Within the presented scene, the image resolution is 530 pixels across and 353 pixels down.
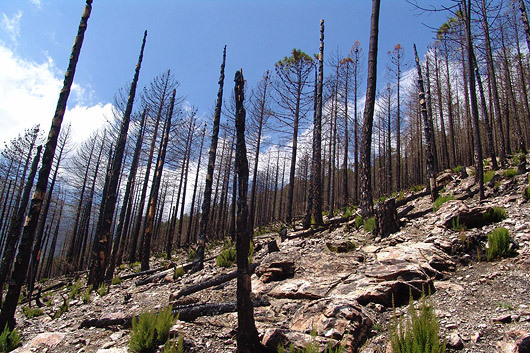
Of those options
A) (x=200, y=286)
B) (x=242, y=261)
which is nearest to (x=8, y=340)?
(x=200, y=286)

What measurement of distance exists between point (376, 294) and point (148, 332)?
9.85 feet

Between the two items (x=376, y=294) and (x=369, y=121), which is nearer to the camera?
(x=376, y=294)

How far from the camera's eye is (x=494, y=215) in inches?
189

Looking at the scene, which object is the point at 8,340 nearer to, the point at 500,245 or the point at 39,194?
the point at 39,194

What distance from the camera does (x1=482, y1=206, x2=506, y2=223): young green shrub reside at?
4742mm

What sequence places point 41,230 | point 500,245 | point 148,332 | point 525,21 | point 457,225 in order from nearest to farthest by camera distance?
1. point 148,332
2. point 500,245
3. point 457,225
4. point 525,21
5. point 41,230

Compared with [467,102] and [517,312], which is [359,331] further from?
[467,102]

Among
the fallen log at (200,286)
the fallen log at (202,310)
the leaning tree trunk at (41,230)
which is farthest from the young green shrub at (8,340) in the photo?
the leaning tree trunk at (41,230)

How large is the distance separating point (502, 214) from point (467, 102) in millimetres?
18380

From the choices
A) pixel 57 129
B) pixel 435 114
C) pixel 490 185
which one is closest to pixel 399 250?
pixel 490 185

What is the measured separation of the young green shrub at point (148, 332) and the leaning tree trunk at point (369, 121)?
569cm

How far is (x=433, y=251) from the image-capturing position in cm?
422

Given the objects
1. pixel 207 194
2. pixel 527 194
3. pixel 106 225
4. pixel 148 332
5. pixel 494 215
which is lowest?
pixel 148 332

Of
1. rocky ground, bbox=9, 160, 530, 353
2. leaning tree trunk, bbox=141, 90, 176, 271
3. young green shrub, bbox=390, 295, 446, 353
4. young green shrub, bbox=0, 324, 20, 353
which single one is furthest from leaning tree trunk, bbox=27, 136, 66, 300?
young green shrub, bbox=390, 295, 446, 353
